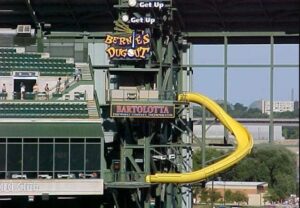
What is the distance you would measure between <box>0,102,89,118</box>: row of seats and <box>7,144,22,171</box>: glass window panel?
146 centimetres

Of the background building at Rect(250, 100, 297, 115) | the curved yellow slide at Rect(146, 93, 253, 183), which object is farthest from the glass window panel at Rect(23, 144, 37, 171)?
the background building at Rect(250, 100, 297, 115)

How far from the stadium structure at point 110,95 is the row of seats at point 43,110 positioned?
0.05 m

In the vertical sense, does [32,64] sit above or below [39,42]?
below

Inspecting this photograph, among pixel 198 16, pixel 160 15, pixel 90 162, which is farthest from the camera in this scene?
pixel 198 16

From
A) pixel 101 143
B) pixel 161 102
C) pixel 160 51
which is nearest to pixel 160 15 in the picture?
pixel 160 51

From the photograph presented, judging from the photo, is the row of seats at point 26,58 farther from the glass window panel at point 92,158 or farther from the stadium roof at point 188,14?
the glass window panel at point 92,158

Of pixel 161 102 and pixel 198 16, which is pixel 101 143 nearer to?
pixel 161 102

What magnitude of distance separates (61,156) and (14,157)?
1932 mm

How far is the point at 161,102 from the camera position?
34844 millimetres

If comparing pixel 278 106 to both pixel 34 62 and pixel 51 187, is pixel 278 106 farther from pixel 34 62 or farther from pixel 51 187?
pixel 51 187

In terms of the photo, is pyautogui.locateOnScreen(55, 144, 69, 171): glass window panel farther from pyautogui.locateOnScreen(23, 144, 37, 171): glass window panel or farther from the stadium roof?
the stadium roof

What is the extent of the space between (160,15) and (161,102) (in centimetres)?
417

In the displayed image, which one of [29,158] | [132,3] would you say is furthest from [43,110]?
[132,3]

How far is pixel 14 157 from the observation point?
33.2m
